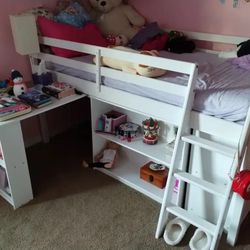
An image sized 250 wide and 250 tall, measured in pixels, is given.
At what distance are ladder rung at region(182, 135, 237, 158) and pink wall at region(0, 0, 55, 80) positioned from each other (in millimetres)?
1530

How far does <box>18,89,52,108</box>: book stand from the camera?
1941 millimetres

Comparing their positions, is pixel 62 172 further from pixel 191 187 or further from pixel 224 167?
pixel 224 167

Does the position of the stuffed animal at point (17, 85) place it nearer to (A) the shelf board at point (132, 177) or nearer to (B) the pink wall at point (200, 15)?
(A) the shelf board at point (132, 177)

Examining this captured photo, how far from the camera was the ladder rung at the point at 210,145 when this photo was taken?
1477 mm

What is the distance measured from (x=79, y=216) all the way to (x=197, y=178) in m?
0.79

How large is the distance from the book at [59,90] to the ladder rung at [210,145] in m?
0.92

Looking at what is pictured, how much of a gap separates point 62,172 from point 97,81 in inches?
31.5

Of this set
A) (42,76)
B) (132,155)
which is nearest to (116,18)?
(42,76)

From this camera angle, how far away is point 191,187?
1830mm

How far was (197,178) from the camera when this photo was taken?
5.36 feet

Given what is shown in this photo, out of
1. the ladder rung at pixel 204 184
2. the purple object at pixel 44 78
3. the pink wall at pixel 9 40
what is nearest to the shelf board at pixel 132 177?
the ladder rung at pixel 204 184

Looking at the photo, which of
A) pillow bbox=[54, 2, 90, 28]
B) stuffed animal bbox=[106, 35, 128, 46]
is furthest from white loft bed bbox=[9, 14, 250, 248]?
stuffed animal bbox=[106, 35, 128, 46]

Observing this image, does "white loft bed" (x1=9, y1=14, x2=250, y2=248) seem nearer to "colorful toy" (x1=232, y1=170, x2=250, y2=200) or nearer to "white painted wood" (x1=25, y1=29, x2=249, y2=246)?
"white painted wood" (x1=25, y1=29, x2=249, y2=246)

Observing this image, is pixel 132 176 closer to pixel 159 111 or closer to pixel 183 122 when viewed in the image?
pixel 159 111
